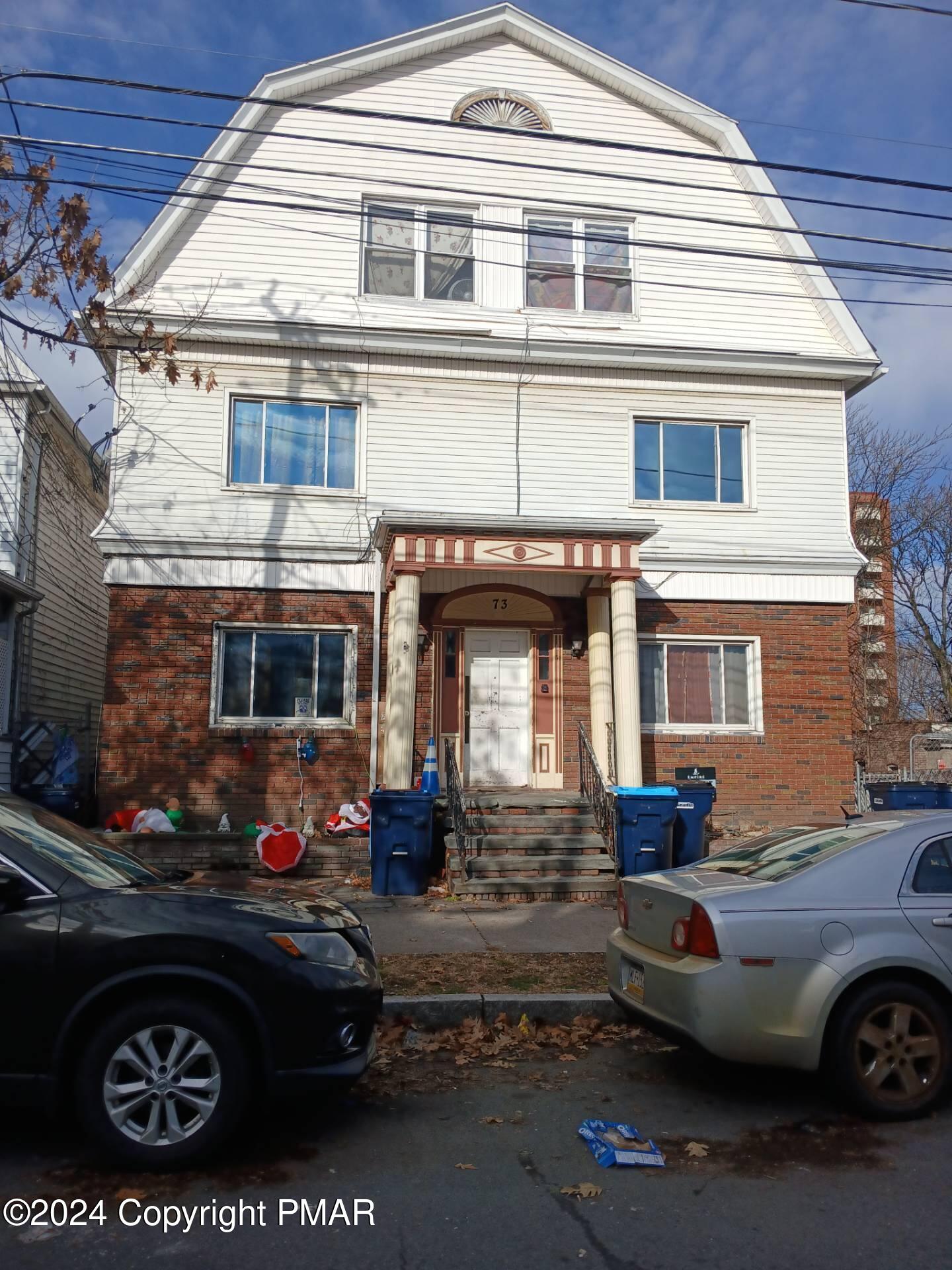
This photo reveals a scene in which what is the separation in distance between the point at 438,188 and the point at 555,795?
8726mm

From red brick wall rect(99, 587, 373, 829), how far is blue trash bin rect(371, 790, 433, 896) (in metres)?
2.71

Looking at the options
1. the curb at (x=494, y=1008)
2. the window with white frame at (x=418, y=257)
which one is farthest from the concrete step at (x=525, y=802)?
the window with white frame at (x=418, y=257)

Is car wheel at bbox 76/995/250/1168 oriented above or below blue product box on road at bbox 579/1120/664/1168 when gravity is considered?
above

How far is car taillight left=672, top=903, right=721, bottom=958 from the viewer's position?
5172mm

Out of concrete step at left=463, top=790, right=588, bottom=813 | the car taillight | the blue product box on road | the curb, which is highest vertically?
concrete step at left=463, top=790, right=588, bottom=813

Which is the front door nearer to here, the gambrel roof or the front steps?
the front steps

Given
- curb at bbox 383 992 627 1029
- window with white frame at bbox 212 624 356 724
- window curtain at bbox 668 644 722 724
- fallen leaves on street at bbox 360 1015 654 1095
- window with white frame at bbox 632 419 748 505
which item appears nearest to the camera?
fallen leaves on street at bbox 360 1015 654 1095

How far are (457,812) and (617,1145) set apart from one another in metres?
7.32

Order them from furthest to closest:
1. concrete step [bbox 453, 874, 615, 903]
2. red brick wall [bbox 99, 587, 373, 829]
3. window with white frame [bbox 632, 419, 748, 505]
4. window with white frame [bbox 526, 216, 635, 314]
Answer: window with white frame [bbox 526, 216, 635, 314] → window with white frame [bbox 632, 419, 748, 505] → red brick wall [bbox 99, 587, 373, 829] → concrete step [bbox 453, 874, 615, 903]

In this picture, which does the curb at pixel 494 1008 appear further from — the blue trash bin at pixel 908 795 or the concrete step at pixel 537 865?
the blue trash bin at pixel 908 795

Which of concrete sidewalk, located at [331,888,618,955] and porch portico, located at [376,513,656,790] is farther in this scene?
porch portico, located at [376,513,656,790]

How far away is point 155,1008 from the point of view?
4449 millimetres

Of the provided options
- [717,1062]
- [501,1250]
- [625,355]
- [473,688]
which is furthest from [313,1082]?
[625,355]

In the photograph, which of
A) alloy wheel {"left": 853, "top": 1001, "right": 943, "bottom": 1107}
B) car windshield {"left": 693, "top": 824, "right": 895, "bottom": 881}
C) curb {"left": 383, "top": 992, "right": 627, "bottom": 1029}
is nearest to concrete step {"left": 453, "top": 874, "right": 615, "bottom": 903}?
curb {"left": 383, "top": 992, "right": 627, "bottom": 1029}
